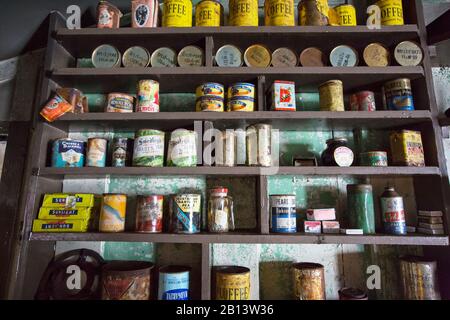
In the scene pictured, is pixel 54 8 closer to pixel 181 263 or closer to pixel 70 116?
pixel 70 116

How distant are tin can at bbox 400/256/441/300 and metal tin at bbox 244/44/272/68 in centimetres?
110

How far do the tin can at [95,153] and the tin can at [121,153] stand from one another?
0.05 metres

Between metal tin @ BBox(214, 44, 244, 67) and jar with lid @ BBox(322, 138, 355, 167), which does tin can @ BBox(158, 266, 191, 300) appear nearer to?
jar with lid @ BBox(322, 138, 355, 167)

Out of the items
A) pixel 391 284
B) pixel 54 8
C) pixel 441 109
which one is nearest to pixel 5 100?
pixel 54 8

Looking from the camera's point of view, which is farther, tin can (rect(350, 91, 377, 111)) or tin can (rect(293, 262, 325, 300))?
tin can (rect(350, 91, 377, 111))

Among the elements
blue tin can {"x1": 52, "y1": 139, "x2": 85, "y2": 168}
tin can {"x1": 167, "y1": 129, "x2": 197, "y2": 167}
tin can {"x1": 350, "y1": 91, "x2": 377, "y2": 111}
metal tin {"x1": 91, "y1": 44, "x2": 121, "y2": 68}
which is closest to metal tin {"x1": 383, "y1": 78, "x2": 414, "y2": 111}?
tin can {"x1": 350, "y1": 91, "x2": 377, "y2": 111}

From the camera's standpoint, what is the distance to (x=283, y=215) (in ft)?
3.78

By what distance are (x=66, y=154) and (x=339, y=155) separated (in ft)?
4.11

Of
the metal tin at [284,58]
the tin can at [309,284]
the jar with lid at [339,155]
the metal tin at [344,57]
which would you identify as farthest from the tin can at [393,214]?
the metal tin at [284,58]

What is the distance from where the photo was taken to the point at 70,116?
121cm

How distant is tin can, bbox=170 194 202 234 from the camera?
1142 mm

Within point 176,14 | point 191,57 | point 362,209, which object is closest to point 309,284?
point 362,209

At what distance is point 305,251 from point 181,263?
63 centimetres

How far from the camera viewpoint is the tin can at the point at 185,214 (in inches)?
44.9
